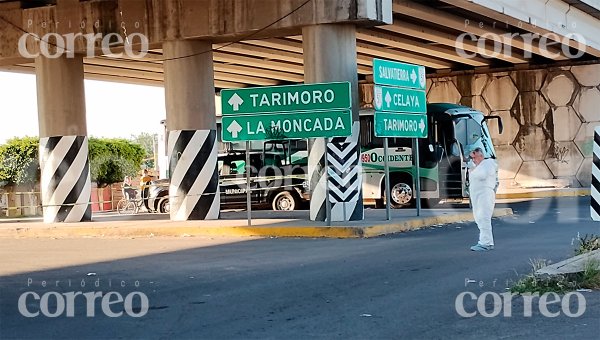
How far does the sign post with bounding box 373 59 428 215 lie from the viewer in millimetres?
19875

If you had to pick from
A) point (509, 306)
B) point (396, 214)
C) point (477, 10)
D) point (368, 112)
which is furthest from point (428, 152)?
point (509, 306)

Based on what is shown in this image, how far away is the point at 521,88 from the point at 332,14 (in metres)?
21.2

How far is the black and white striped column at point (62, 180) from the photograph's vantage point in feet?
77.8

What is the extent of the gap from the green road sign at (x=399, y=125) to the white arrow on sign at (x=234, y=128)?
2.88 meters

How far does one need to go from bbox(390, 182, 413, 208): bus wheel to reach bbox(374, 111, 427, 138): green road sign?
24.7 ft

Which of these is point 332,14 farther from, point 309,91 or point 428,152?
point 428,152

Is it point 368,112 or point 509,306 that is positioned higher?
point 368,112

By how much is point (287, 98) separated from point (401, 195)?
436 inches

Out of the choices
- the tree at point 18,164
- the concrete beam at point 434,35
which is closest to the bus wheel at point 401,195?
the concrete beam at point 434,35

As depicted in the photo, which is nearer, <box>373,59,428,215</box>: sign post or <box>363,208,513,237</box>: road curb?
<box>363,208,513,237</box>: road curb

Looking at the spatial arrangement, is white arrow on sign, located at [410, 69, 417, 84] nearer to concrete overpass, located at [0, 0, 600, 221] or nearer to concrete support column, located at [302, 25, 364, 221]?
concrete overpass, located at [0, 0, 600, 221]

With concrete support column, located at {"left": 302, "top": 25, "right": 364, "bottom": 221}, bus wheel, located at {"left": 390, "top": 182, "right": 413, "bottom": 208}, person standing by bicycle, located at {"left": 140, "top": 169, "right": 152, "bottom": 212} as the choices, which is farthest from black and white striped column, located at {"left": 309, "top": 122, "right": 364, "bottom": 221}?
person standing by bicycle, located at {"left": 140, "top": 169, "right": 152, "bottom": 212}

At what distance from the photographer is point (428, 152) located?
2917cm

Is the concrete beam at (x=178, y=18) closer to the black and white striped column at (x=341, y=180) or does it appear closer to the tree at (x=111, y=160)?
the black and white striped column at (x=341, y=180)
